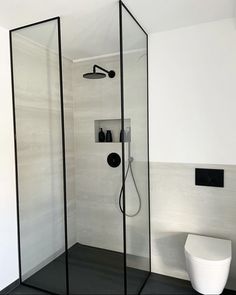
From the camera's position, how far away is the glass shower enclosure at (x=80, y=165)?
2.09 meters

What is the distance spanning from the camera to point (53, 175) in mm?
2668

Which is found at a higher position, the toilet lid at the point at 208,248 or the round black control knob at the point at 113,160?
the round black control knob at the point at 113,160

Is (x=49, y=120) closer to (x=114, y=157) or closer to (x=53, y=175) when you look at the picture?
(x=53, y=175)

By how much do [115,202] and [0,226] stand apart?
1272 mm

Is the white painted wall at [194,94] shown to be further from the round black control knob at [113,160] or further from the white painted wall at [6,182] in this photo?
the white painted wall at [6,182]

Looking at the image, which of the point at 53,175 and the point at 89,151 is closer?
the point at 53,175

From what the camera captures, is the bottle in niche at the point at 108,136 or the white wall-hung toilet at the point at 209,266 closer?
the white wall-hung toilet at the point at 209,266

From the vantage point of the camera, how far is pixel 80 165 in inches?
121

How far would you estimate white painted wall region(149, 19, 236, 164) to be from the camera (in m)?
2.09

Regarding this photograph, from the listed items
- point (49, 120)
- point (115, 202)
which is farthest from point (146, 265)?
point (49, 120)

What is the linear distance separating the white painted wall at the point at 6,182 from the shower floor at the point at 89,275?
0.30 metres

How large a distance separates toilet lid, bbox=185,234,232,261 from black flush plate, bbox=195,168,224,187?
49 cm

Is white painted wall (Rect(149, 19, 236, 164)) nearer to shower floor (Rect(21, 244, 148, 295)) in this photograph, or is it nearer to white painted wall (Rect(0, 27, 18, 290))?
shower floor (Rect(21, 244, 148, 295))

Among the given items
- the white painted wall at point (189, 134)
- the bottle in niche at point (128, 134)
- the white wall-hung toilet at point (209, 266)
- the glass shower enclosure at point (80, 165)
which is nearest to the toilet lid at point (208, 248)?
the white wall-hung toilet at point (209, 266)
